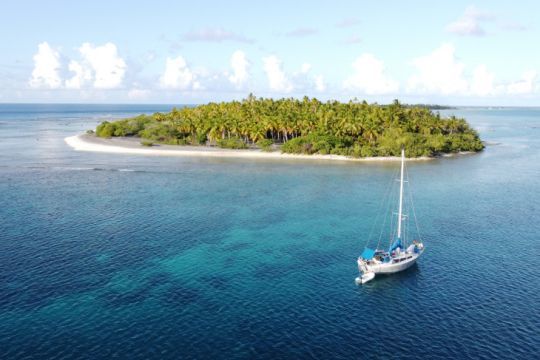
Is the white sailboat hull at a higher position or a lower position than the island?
lower

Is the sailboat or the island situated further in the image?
the island

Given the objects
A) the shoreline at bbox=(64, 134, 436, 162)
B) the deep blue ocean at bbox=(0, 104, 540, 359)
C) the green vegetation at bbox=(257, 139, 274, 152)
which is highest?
the green vegetation at bbox=(257, 139, 274, 152)

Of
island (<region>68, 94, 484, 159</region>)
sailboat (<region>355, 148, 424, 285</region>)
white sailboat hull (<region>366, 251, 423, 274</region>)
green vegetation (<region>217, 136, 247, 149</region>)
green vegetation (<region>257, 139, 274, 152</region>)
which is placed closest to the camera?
sailboat (<region>355, 148, 424, 285</region>)

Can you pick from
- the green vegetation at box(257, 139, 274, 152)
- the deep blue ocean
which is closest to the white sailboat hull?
the deep blue ocean

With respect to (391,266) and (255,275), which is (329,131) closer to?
(391,266)

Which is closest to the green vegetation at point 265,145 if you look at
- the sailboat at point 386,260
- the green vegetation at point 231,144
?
the green vegetation at point 231,144

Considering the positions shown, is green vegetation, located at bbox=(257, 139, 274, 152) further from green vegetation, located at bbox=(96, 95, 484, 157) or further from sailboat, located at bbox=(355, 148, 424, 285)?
sailboat, located at bbox=(355, 148, 424, 285)

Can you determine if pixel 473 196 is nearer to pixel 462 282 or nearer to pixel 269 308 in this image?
pixel 462 282

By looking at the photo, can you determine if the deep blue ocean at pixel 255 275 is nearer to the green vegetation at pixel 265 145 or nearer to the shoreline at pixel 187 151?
the shoreline at pixel 187 151
